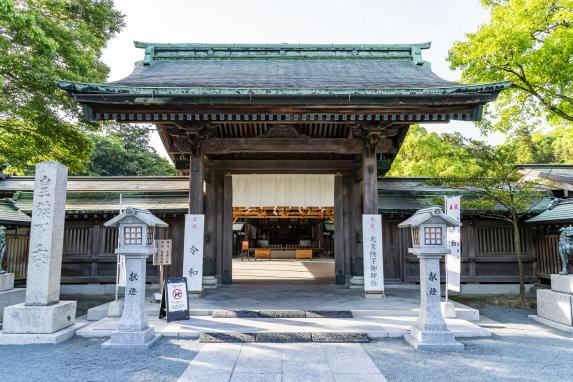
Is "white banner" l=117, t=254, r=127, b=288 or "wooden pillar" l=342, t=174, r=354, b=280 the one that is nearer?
"white banner" l=117, t=254, r=127, b=288

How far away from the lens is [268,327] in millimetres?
6133

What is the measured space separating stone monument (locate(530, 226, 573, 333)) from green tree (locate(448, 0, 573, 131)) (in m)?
5.78

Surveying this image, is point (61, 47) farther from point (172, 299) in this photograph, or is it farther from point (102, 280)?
point (172, 299)

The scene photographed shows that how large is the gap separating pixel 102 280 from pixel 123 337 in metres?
5.62

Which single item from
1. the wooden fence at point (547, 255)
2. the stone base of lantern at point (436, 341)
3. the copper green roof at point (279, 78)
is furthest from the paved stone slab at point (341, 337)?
the wooden fence at point (547, 255)

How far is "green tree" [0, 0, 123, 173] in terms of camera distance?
917cm

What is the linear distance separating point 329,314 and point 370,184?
324 centimetres

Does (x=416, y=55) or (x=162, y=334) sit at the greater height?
(x=416, y=55)

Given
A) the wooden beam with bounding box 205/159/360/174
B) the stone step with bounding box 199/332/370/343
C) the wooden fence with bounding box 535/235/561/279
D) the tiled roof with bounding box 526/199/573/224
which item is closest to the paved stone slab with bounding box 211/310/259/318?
the stone step with bounding box 199/332/370/343

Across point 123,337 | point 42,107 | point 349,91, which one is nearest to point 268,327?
point 123,337

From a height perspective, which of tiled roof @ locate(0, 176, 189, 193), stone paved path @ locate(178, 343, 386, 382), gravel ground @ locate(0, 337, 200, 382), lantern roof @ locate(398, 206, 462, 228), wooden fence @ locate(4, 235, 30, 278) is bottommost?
gravel ground @ locate(0, 337, 200, 382)

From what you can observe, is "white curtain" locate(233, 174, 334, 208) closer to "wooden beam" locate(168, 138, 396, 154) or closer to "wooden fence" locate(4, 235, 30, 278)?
"wooden beam" locate(168, 138, 396, 154)

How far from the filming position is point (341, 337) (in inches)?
224

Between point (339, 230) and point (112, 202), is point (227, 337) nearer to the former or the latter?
point (339, 230)
